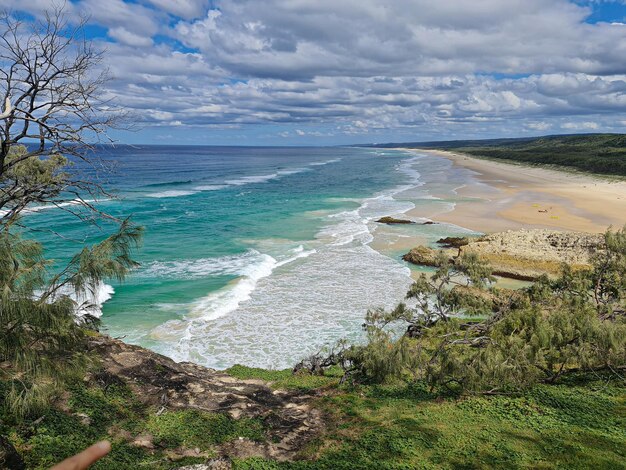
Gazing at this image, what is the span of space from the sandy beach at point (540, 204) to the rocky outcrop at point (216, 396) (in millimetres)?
32107

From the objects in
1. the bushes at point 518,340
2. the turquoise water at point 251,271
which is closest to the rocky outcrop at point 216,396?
the bushes at point 518,340

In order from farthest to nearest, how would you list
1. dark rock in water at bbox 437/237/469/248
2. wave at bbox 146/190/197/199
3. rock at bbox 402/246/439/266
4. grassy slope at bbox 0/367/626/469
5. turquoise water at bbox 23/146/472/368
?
wave at bbox 146/190/197/199 → dark rock in water at bbox 437/237/469/248 → rock at bbox 402/246/439/266 → turquoise water at bbox 23/146/472/368 → grassy slope at bbox 0/367/626/469

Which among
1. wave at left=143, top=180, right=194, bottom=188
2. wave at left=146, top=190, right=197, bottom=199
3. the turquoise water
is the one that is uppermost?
wave at left=143, top=180, right=194, bottom=188

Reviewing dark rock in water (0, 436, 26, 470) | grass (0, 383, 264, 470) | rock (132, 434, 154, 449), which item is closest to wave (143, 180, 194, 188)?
grass (0, 383, 264, 470)

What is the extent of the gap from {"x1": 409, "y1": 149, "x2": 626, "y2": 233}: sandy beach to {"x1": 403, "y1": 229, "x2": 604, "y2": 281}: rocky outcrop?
6724 millimetres

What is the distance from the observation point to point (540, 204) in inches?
2101

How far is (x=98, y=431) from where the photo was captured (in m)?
9.10

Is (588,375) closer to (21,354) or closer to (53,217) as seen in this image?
(21,354)

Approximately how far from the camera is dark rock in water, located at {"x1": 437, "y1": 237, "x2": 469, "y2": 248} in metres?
33.3

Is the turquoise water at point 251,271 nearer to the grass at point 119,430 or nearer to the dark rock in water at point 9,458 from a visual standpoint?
the dark rock in water at point 9,458

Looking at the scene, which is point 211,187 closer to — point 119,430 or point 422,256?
point 422,256

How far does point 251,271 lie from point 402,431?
18.8 m

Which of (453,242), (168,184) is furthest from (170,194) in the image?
(453,242)

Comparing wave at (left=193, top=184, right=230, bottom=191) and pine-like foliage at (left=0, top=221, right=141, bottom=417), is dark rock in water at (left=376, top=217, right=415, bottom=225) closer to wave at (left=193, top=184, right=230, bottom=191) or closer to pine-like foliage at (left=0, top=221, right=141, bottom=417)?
wave at (left=193, top=184, right=230, bottom=191)
